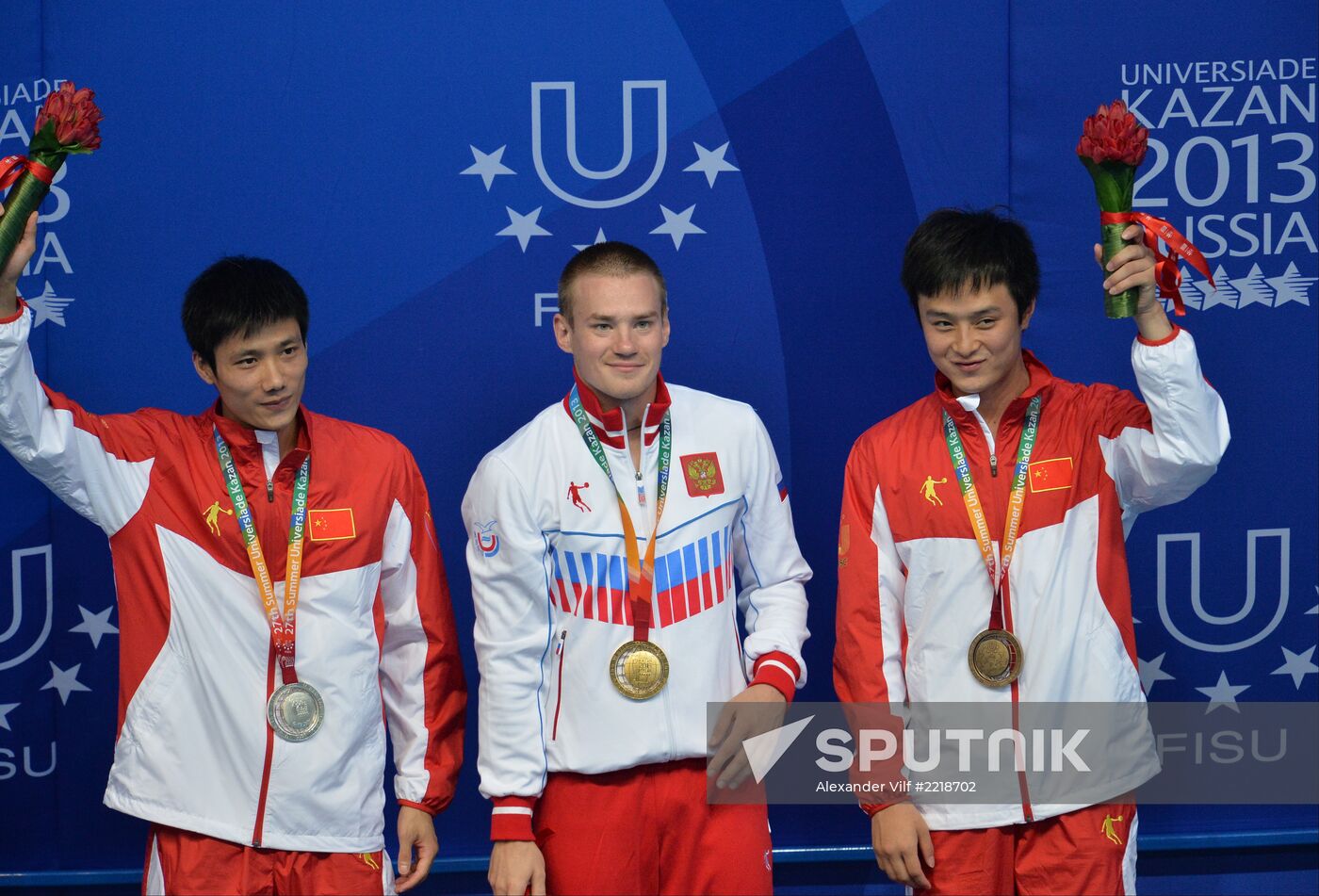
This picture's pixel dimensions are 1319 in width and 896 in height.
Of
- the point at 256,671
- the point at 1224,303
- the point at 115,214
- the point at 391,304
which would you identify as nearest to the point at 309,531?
the point at 256,671

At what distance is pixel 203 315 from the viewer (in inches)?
118

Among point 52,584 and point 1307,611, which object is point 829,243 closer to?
point 1307,611

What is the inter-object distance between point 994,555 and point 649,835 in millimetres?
945

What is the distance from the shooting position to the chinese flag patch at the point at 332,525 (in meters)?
2.96

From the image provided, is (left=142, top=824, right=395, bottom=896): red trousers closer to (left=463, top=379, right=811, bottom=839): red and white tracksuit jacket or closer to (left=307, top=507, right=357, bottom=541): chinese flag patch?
(left=463, top=379, right=811, bottom=839): red and white tracksuit jacket

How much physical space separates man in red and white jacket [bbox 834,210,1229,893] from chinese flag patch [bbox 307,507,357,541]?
3.55 ft

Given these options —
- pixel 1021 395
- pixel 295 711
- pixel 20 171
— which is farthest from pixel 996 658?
pixel 20 171

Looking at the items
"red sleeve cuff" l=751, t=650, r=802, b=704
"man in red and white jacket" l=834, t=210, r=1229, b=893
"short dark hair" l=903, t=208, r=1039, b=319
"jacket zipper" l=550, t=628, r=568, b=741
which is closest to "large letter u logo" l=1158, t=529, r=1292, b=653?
"man in red and white jacket" l=834, t=210, r=1229, b=893

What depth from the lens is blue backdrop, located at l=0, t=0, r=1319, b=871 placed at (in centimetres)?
381

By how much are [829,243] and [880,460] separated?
104cm

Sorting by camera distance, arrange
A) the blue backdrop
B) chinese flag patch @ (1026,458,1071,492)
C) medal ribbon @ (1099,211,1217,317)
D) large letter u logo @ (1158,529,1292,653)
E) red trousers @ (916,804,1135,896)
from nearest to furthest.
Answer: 1. medal ribbon @ (1099,211,1217,317)
2. red trousers @ (916,804,1135,896)
3. chinese flag patch @ (1026,458,1071,492)
4. the blue backdrop
5. large letter u logo @ (1158,529,1292,653)

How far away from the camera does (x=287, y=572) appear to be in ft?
9.60

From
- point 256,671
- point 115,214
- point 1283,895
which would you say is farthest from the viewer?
point 1283,895

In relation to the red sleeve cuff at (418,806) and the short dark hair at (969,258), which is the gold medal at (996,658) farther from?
the red sleeve cuff at (418,806)
